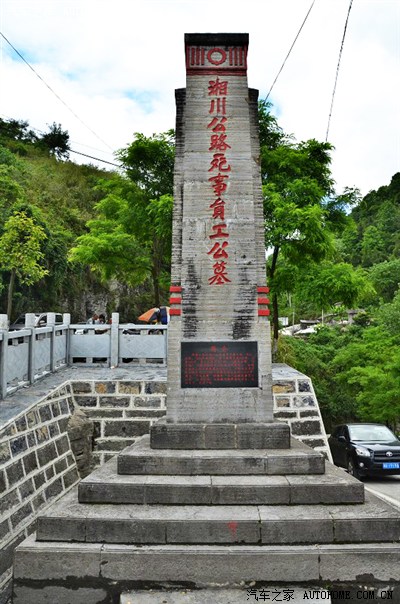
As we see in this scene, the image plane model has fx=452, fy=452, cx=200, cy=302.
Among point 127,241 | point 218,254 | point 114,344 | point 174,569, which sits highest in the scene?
point 127,241

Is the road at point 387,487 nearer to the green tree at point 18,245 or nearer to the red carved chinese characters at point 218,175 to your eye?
the red carved chinese characters at point 218,175

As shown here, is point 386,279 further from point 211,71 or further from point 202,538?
point 202,538

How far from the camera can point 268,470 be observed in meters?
4.02

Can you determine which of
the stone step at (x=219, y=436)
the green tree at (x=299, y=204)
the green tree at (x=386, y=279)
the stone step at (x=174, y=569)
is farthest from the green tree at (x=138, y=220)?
the green tree at (x=386, y=279)

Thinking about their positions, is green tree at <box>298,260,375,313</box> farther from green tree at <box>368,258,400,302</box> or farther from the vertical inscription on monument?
green tree at <box>368,258,400,302</box>

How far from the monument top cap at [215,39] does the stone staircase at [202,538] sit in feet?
15.3

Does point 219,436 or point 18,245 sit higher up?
point 18,245

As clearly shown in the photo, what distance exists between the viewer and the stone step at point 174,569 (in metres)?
3.11

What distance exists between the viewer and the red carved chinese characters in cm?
495

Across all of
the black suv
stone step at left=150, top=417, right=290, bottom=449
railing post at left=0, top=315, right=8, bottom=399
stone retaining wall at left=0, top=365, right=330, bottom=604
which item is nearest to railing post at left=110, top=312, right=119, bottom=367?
stone retaining wall at left=0, top=365, right=330, bottom=604

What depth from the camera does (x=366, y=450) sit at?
863 cm

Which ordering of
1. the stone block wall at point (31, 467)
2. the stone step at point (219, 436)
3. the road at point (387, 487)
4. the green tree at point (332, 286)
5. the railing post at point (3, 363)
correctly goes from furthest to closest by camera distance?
the green tree at point (332, 286) → the road at point (387, 487) → the railing post at point (3, 363) → the stone step at point (219, 436) → the stone block wall at point (31, 467)

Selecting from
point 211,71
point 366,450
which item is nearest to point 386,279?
point 366,450

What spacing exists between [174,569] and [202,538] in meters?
0.28
